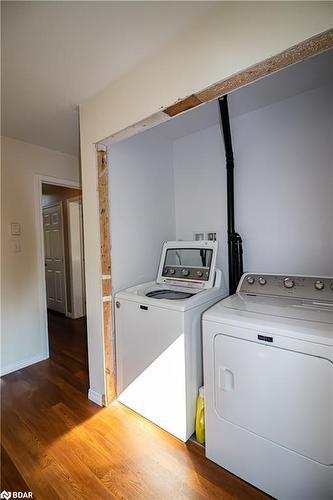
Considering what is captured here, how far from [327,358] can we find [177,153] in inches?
82.6

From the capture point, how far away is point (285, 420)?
1.06 m

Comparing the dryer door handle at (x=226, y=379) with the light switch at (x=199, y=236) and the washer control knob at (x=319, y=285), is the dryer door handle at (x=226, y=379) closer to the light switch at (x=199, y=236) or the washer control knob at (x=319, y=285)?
the washer control knob at (x=319, y=285)

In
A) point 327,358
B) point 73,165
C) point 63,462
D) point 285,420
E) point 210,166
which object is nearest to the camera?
point 327,358

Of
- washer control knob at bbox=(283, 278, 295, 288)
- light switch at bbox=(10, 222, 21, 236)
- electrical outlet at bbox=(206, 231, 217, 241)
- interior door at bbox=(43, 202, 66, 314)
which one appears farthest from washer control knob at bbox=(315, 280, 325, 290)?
interior door at bbox=(43, 202, 66, 314)

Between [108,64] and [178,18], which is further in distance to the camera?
[108,64]

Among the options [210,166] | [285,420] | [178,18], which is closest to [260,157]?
[210,166]

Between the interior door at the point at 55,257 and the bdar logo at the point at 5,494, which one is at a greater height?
the interior door at the point at 55,257

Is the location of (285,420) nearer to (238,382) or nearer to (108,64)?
(238,382)

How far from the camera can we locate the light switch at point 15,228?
2314mm

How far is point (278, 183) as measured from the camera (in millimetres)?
1795

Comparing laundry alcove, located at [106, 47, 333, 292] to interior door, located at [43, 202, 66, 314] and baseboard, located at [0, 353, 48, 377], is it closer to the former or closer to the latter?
baseboard, located at [0, 353, 48, 377]

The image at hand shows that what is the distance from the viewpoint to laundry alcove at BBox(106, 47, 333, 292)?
1615 mm

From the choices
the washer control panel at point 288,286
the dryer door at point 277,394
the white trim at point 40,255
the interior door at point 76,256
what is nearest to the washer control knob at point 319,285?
the washer control panel at point 288,286

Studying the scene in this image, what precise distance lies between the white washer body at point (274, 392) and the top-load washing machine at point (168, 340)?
0.53 ft
